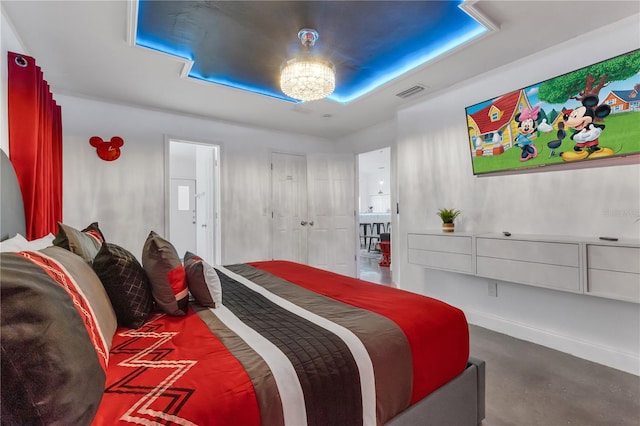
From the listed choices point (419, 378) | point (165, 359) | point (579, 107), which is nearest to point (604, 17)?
point (579, 107)

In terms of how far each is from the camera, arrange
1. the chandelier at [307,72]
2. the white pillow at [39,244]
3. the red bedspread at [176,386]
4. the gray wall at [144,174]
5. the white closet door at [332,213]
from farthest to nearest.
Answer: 1. the white closet door at [332,213]
2. the gray wall at [144,174]
3. the chandelier at [307,72]
4. the white pillow at [39,244]
5. the red bedspread at [176,386]

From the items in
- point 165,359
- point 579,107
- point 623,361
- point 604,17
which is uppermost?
point 604,17

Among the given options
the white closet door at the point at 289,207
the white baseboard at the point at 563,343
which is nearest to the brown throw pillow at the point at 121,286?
the white baseboard at the point at 563,343

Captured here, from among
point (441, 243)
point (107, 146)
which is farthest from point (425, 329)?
point (107, 146)

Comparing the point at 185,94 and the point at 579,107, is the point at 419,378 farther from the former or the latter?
the point at 185,94

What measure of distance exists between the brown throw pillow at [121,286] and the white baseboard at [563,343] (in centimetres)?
305

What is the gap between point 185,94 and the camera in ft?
11.2

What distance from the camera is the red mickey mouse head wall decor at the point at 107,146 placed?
3439mm

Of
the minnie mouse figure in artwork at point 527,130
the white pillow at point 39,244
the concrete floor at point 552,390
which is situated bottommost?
the concrete floor at point 552,390

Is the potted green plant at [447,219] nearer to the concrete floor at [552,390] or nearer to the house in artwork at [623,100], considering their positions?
the concrete floor at [552,390]

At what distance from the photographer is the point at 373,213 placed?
9.84 m

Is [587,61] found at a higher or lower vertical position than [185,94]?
lower

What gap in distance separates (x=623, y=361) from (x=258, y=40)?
371cm

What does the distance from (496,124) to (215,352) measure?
3056mm
